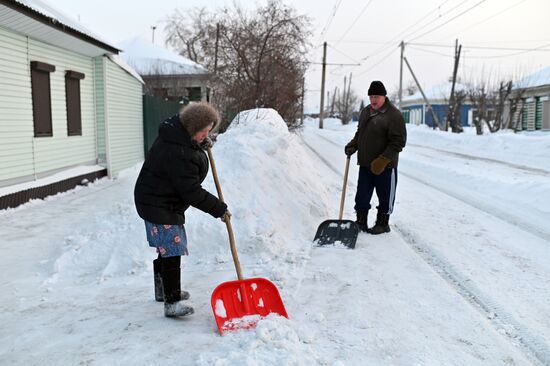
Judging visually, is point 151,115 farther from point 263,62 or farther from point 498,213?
point 498,213

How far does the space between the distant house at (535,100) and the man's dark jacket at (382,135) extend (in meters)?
28.5

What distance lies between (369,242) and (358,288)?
1.52m

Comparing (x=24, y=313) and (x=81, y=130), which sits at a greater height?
(x=81, y=130)

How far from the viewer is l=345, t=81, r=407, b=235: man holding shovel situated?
19.4ft

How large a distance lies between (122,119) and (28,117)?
4704 mm

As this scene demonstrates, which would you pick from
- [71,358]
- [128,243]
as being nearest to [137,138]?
[128,243]

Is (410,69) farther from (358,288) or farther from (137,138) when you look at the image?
(358,288)

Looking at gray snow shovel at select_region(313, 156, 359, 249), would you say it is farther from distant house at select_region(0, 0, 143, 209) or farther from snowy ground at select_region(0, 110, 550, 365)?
distant house at select_region(0, 0, 143, 209)

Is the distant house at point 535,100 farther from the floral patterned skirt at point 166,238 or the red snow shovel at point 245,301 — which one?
the floral patterned skirt at point 166,238

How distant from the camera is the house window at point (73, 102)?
10727mm

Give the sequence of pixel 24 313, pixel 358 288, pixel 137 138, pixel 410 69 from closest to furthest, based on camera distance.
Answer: pixel 24 313 < pixel 358 288 < pixel 137 138 < pixel 410 69

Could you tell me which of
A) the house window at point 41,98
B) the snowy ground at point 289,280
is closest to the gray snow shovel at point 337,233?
the snowy ground at point 289,280

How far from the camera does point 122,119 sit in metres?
13.6

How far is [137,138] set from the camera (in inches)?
600
